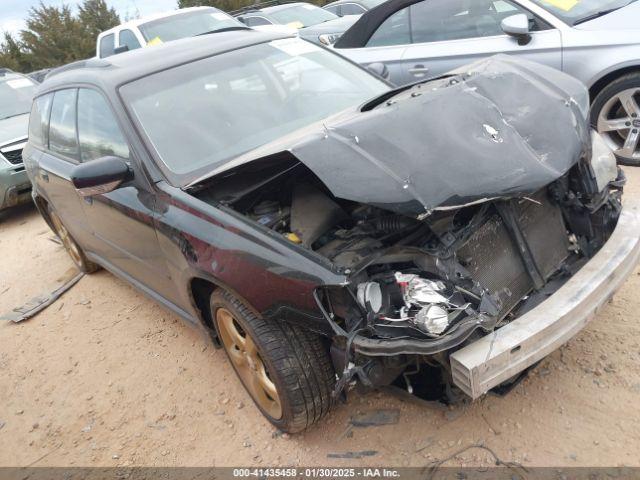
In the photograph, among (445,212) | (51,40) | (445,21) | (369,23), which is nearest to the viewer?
(445,212)

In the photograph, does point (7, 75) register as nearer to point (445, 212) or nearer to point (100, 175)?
point (100, 175)

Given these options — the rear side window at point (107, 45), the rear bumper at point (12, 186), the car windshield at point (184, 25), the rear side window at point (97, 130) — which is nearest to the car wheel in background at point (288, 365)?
the rear side window at point (97, 130)

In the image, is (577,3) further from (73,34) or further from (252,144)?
(73,34)

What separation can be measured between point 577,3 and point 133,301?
4.57 meters

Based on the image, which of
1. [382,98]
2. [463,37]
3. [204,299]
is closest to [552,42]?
[463,37]

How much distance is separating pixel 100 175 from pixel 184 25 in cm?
667

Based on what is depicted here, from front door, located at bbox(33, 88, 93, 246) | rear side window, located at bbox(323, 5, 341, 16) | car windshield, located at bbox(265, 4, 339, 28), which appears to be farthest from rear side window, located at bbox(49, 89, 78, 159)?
rear side window, located at bbox(323, 5, 341, 16)

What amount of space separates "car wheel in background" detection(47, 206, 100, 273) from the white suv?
4153 mm

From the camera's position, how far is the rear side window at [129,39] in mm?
8290

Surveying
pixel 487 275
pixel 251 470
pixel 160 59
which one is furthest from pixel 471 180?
pixel 160 59

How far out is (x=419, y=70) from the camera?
5027mm

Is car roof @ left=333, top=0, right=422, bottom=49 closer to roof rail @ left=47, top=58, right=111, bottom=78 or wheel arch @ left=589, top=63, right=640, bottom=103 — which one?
wheel arch @ left=589, top=63, right=640, bottom=103

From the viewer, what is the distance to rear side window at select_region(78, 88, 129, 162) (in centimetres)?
298

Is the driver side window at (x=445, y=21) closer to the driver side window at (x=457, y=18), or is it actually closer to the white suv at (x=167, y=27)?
the driver side window at (x=457, y=18)
